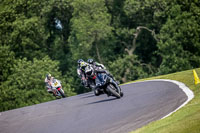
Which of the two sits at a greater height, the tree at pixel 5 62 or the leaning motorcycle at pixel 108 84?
the tree at pixel 5 62

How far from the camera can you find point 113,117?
35.3ft

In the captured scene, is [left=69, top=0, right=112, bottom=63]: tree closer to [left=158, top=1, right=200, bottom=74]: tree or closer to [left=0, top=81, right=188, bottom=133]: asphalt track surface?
[left=158, top=1, right=200, bottom=74]: tree

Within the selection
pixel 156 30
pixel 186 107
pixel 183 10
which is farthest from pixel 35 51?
pixel 186 107

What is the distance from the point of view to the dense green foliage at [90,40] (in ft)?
136

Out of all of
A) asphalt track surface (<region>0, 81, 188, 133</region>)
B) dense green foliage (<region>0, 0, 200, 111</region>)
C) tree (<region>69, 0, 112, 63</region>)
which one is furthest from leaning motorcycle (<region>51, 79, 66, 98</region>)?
tree (<region>69, 0, 112, 63</region>)

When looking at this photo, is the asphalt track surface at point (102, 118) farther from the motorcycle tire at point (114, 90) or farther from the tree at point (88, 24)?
the tree at point (88, 24)

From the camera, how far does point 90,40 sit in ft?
156

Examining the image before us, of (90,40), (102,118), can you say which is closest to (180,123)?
(102,118)

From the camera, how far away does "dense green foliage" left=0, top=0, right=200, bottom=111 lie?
4147cm

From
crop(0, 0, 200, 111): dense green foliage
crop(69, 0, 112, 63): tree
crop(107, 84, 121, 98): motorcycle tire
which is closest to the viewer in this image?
crop(107, 84, 121, 98): motorcycle tire

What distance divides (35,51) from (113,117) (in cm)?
4040

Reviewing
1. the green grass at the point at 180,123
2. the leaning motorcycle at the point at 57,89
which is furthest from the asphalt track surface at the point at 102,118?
the leaning motorcycle at the point at 57,89

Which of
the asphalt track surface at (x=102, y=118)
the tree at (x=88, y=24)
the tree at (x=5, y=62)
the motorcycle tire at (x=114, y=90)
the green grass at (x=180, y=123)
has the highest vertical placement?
the tree at (x=88, y=24)

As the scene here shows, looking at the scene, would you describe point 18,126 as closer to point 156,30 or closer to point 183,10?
point 183,10
